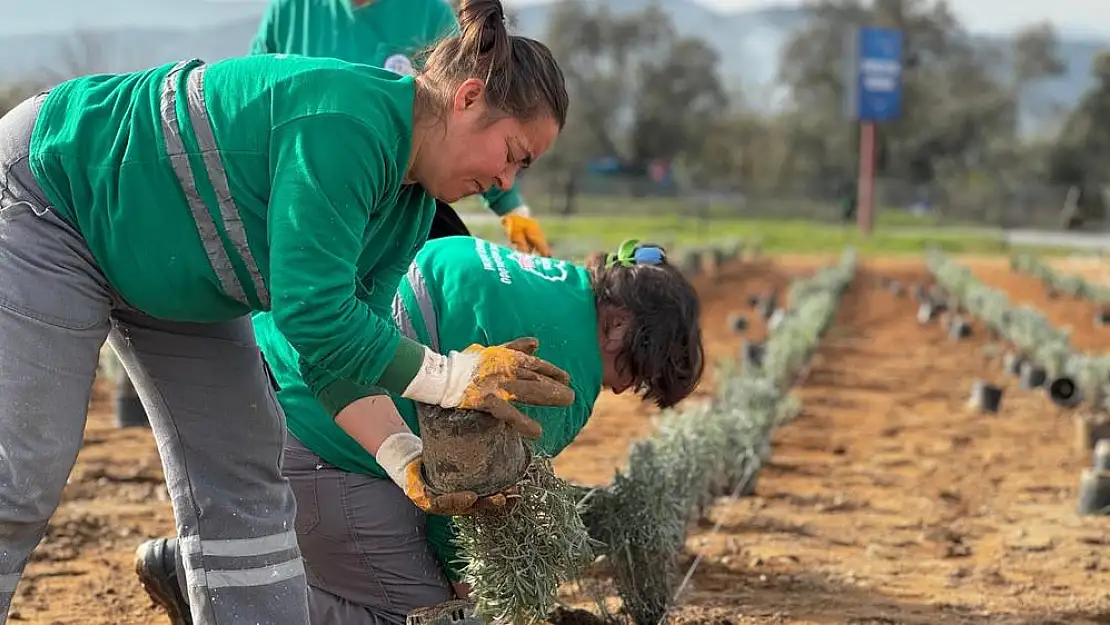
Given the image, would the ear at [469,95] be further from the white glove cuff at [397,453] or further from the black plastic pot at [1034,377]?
the black plastic pot at [1034,377]

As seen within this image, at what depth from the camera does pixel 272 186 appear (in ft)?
6.83

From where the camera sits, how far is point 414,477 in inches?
92.5

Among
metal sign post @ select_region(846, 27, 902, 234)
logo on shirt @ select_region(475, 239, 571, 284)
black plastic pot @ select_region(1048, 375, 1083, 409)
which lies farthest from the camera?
metal sign post @ select_region(846, 27, 902, 234)

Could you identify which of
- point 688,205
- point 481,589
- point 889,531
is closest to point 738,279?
point 889,531

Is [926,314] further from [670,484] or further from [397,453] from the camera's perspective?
[397,453]

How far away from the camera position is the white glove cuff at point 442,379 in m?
2.17

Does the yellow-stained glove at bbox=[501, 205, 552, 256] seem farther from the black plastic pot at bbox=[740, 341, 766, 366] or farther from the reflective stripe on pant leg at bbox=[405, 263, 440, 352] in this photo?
the black plastic pot at bbox=[740, 341, 766, 366]

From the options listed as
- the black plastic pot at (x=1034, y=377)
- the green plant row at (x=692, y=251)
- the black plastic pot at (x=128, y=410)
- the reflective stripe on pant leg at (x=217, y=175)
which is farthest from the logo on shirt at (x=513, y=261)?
the green plant row at (x=692, y=251)

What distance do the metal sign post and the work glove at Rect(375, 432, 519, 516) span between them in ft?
91.9

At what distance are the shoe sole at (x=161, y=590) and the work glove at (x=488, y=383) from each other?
1250 mm

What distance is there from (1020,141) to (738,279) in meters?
42.6

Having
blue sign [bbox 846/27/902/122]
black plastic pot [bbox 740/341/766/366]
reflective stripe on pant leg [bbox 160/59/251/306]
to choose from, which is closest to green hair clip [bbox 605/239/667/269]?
reflective stripe on pant leg [bbox 160/59/251/306]

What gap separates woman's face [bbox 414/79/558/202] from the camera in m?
2.13

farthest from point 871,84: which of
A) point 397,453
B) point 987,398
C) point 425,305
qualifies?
point 397,453
